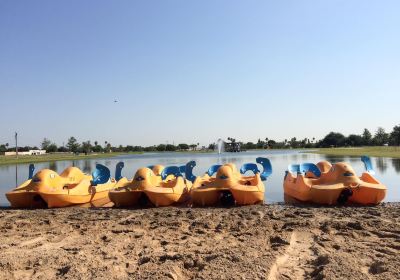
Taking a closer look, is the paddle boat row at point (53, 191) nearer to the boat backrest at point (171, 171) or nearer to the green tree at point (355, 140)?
the boat backrest at point (171, 171)

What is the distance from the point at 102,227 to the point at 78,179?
646 cm

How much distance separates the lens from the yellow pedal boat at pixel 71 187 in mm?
12125

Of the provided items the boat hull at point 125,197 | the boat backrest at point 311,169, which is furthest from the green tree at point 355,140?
the boat hull at point 125,197

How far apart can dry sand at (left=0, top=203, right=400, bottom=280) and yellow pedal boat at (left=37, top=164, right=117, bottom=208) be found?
1826 mm

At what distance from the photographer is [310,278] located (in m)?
4.60

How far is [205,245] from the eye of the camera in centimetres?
636

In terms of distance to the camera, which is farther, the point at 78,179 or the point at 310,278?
the point at 78,179

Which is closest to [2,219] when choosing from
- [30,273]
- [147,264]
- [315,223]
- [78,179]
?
[78,179]

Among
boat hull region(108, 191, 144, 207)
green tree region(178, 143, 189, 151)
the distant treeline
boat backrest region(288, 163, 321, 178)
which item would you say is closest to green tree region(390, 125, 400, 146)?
the distant treeline

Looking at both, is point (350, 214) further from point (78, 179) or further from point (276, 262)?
point (78, 179)

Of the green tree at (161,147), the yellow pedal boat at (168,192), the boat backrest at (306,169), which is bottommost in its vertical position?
the yellow pedal boat at (168,192)

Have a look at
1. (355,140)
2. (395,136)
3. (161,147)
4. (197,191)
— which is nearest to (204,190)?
(197,191)

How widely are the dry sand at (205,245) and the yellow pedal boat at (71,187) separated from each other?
5.99 feet

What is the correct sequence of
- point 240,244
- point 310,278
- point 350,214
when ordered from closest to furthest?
1. point 310,278
2. point 240,244
3. point 350,214
